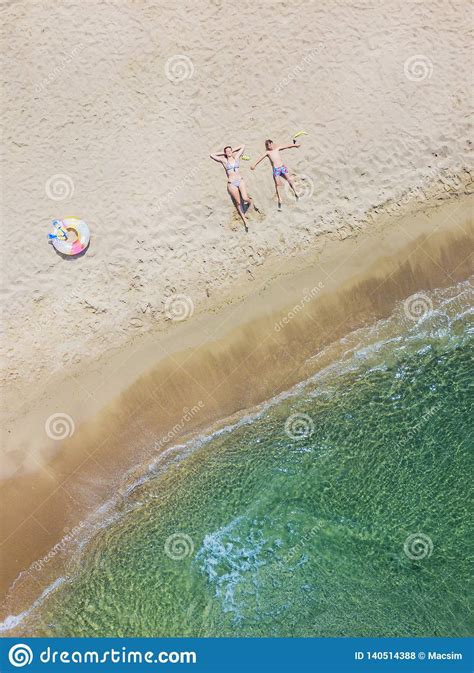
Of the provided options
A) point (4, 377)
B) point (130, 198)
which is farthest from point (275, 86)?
point (4, 377)

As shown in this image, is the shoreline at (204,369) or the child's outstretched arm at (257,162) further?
the shoreline at (204,369)

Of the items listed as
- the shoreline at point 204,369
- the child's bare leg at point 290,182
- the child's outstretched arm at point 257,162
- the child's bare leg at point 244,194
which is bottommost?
the shoreline at point 204,369

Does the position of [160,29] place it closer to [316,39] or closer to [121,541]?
[316,39]

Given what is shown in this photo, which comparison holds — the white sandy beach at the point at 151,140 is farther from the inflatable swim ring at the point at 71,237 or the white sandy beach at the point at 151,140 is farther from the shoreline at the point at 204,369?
the inflatable swim ring at the point at 71,237

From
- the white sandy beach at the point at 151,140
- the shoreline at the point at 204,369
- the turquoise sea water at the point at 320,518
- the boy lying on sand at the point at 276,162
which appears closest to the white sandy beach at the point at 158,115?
the white sandy beach at the point at 151,140

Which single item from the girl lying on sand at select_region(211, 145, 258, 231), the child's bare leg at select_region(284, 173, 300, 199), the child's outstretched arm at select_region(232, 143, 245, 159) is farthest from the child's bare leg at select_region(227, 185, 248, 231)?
the child's bare leg at select_region(284, 173, 300, 199)

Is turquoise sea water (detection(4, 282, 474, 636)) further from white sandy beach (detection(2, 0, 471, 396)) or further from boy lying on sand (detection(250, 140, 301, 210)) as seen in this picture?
white sandy beach (detection(2, 0, 471, 396))
